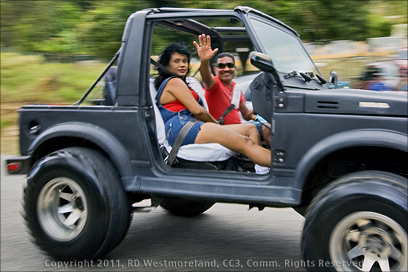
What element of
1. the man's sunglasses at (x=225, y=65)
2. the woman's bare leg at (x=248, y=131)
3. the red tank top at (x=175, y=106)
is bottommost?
the woman's bare leg at (x=248, y=131)

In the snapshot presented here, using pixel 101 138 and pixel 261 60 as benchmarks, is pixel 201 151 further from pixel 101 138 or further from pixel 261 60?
pixel 261 60

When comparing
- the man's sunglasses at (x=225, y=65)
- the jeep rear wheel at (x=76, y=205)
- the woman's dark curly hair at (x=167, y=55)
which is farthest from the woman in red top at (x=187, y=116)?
the jeep rear wheel at (x=76, y=205)

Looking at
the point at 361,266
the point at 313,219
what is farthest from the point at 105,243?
the point at 361,266

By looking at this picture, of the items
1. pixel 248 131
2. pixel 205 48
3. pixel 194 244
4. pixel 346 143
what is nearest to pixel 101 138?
pixel 205 48

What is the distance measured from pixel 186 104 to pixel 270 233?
4.93 feet

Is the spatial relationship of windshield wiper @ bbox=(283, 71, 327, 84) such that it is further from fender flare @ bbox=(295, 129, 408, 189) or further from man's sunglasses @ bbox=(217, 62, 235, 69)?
man's sunglasses @ bbox=(217, 62, 235, 69)

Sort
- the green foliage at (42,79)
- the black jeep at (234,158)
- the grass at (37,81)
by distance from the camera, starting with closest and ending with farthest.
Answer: the black jeep at (234,158)
the grass at (37,81)
the green foliage at (42,79)

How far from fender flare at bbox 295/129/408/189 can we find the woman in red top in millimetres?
393

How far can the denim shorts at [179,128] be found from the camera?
4.03 meters

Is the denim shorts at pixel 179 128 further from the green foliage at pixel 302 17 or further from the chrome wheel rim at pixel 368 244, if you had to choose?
the green foliage at pixel 302 17

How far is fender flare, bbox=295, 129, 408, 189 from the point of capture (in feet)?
10.2

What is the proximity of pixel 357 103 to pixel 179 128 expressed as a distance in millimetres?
1420

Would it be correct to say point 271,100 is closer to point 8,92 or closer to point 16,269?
point 16,269

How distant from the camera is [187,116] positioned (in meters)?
4.19
